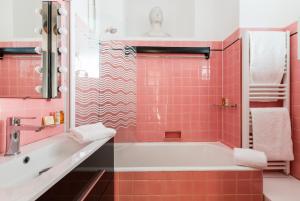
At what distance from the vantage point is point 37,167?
4.14ft

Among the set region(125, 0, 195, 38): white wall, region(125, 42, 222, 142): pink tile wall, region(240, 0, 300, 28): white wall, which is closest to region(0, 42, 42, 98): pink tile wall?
region(125, 42, 222, 142): pink tile wall

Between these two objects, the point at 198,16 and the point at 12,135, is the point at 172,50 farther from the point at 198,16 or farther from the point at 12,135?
the point at 12,135

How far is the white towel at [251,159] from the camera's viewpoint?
1.79 m

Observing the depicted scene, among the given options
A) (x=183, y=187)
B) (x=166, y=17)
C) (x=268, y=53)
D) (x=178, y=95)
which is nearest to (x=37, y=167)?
(x=183, y=187)

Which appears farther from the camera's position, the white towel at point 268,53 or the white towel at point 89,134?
the white towel at point 268,53

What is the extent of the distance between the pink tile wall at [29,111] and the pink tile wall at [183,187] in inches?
28.9

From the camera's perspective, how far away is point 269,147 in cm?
221

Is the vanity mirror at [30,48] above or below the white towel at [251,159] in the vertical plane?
above

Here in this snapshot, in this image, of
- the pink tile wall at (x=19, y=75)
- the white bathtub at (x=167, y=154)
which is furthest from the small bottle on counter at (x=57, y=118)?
the white bathtub at (x=167, y=154)

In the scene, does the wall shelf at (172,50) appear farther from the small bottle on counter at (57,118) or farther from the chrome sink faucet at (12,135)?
the chrome sink faucet at (12,135)

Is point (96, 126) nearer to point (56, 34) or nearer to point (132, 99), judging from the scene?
point (56, 34)

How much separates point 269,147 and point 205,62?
1.23 meters

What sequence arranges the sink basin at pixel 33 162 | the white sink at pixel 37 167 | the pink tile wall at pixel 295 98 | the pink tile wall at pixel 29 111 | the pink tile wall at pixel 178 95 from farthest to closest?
the pink tile wall at pixel 178 95 → the pink tile wall at pixel 295 98 → the pink tile wall at pixel 29 111 → the sink basin at pixel 33 162 → the white sink at pixel 37 167

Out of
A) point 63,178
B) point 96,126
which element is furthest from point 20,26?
point 63,178
